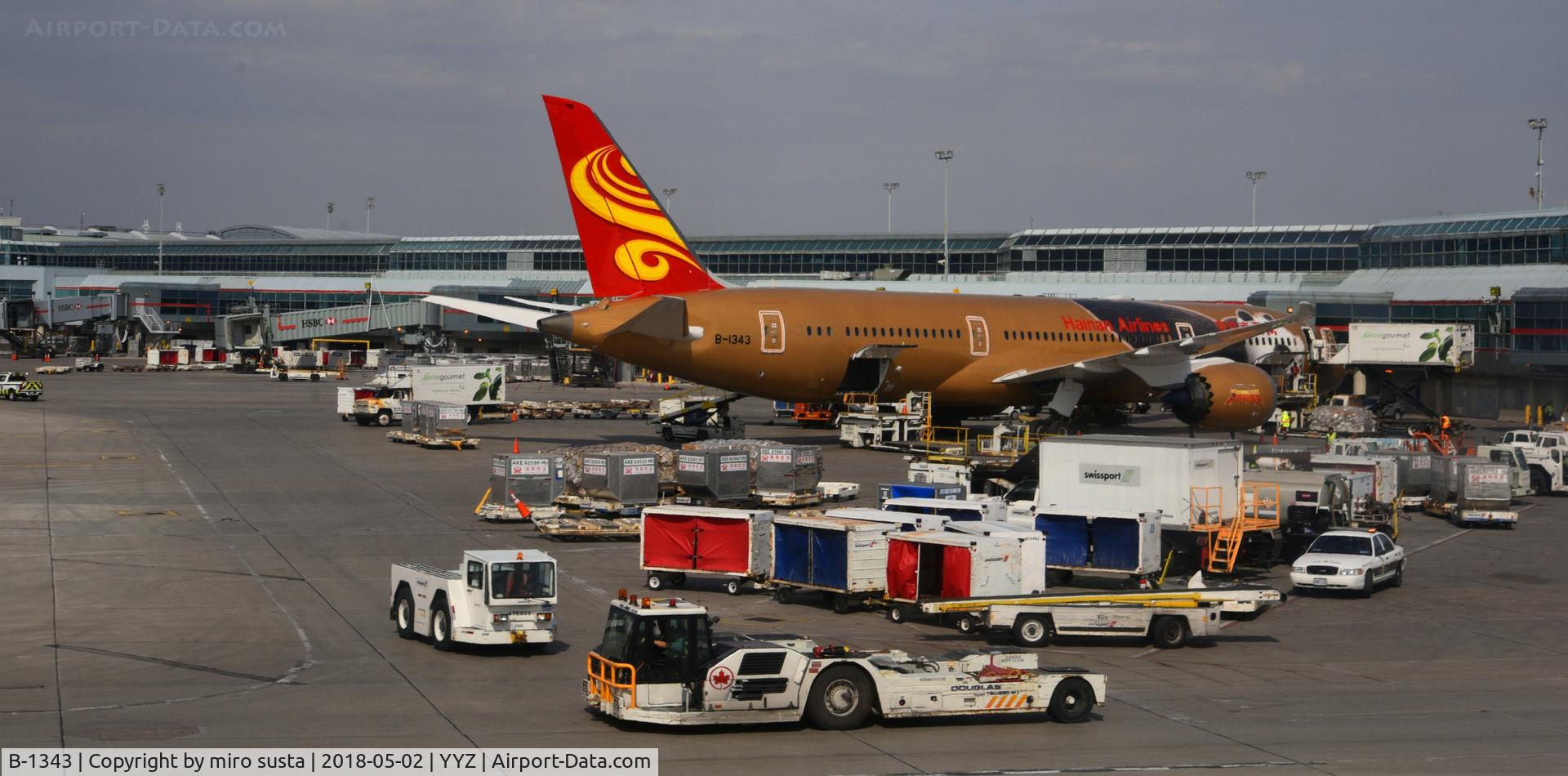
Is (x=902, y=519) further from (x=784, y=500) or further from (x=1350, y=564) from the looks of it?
(x=784, y=500)

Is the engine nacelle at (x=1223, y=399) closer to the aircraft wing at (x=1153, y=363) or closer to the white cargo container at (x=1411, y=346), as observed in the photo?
the aircraft wing at (x=1153, y=363)

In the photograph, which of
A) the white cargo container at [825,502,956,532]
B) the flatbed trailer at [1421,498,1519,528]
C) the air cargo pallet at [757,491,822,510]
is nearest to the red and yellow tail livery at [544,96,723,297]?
the air cargo pallet at [757,491,822,510]

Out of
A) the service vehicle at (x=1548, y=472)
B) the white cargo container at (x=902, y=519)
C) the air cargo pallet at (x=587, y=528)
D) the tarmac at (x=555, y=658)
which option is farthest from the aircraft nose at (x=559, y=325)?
the service vehicle at (x=1548, y=472)

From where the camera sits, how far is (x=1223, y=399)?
2133 inches

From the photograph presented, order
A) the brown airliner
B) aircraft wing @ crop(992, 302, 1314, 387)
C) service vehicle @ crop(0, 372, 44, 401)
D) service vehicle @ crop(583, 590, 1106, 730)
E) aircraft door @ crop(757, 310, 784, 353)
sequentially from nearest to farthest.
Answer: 1. service vehicle @ crop(583, 590, 1106, 730)
2. the brown airliner
3. aircraft door @ crop(757, 310, 784, 353)
4. aircraft wing @ crop(992, 302, 1314, 387)
5. service vehicle @ crop(0, 372, 44, 401)

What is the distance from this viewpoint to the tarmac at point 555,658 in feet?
56.7

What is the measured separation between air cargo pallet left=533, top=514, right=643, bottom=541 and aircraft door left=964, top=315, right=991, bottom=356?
2226cm

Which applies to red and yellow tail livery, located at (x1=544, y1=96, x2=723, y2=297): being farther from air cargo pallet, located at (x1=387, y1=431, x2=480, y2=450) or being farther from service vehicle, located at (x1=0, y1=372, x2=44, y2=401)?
service vehicle, located at (x1=0, y1=372, x2=44, y2=401)

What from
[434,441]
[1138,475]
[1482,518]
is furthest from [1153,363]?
[434,441]

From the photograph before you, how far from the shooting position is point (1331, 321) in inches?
3634

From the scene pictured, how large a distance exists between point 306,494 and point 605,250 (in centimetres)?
1436

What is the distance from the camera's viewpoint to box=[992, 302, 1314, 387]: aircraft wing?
53.7 m

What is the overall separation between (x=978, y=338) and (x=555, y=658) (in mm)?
35156

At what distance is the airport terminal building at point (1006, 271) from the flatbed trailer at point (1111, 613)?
174ft
